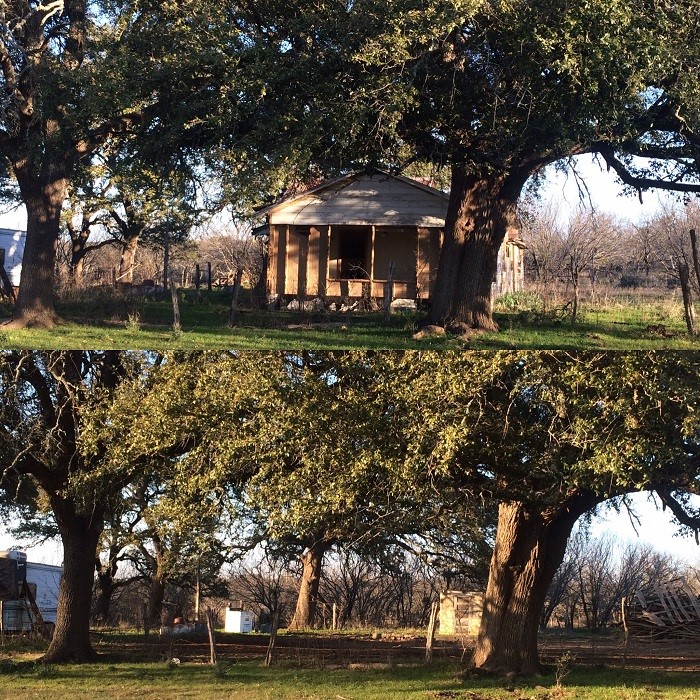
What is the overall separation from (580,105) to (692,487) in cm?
791

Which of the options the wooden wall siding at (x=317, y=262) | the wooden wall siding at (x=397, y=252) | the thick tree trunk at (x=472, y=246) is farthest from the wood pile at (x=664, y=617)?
the wooden wall siding at (x=317, y=262)

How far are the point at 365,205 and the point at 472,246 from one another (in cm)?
898

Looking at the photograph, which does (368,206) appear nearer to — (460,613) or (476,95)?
(476,95)

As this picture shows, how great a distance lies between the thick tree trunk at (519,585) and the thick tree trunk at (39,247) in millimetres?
11941

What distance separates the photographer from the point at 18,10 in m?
24.0

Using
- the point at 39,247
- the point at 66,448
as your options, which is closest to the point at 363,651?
the point at 66,448

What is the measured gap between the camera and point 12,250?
1713 inches

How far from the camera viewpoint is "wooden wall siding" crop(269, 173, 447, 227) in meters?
30.2

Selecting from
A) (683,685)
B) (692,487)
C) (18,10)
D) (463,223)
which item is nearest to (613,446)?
(692,487)

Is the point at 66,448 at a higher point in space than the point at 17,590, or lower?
higher

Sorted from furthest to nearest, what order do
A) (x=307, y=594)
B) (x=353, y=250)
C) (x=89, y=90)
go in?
(x=353, y=250) < (x=307, y=594) < (x=89, y=90)

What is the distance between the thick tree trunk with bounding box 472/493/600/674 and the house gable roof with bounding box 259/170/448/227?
44.6ft

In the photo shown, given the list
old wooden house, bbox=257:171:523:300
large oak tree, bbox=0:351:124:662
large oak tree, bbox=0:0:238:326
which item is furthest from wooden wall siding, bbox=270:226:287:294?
large oak tree, bbox=0:351:124:662

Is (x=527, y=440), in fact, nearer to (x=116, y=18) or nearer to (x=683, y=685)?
(x=683, y=685)
